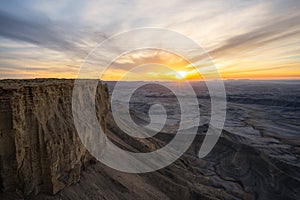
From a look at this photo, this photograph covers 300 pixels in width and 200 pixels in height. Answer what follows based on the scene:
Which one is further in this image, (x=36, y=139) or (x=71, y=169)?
(x=71, y=169)

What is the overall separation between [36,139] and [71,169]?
2.88 m

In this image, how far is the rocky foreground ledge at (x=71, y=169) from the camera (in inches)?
331

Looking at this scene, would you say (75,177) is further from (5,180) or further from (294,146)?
(294,146)

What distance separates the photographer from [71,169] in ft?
36.5

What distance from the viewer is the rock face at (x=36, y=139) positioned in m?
8.23

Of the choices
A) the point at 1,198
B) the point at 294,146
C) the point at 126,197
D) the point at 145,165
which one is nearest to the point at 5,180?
the point at 1,198

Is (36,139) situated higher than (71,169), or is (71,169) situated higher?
(36,139)

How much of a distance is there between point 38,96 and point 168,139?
76.6 feet

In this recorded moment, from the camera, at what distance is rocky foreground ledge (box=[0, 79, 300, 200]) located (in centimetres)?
Answer: 841

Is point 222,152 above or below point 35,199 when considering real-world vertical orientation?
below

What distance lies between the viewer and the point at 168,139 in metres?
30.6

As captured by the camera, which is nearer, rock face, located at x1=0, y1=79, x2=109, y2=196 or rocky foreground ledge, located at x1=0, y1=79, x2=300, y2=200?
rock face, located at x1=0, y1=79, x2=109, y2=196

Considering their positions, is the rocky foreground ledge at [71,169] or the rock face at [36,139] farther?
the rocky foreground ledge at [71,169]

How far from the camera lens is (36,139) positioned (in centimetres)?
922
